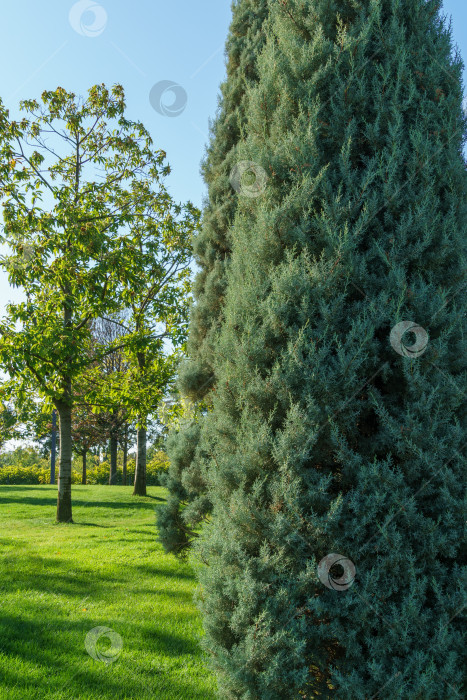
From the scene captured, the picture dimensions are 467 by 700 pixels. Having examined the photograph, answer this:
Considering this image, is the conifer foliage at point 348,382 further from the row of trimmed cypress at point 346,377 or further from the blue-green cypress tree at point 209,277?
the blue-green cypress tree at point 209,277

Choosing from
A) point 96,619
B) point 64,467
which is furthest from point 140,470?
point 96,619

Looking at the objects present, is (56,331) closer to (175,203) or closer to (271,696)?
(175,203)

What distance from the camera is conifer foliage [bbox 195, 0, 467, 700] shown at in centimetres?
280

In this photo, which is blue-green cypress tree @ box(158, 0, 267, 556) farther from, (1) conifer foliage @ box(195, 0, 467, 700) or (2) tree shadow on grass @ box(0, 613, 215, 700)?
(1) conifer foliage @ box(195, 0, 467, 700)

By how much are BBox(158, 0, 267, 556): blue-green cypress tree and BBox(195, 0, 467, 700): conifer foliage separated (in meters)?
2.55

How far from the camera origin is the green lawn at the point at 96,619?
3566mm

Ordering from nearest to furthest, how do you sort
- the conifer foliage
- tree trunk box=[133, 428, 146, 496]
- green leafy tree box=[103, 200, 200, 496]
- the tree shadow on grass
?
the conifer foliage < the tree shadow on grass < green leafy tree box=[103, 200, 200, 496] < tree trunk box=[133, 428, 146, 496]

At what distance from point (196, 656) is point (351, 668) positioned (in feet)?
6.41

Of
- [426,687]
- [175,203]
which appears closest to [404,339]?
[426,687]

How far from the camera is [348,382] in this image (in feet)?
9.75

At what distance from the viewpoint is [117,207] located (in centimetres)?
1266

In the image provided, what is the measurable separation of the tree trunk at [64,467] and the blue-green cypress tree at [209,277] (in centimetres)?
589

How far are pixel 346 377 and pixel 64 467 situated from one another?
10.3 metres

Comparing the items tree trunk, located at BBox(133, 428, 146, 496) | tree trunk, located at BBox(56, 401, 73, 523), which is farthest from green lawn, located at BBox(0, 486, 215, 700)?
tree trunk, located at BBox(133, 428, 146, 496)
